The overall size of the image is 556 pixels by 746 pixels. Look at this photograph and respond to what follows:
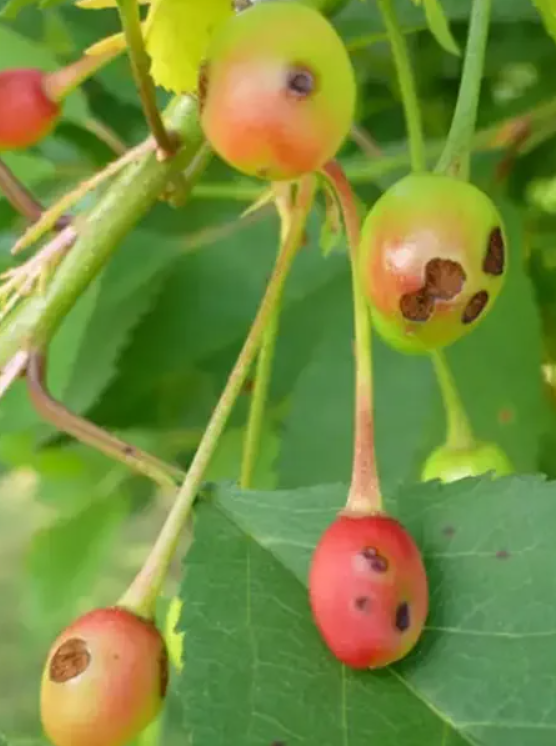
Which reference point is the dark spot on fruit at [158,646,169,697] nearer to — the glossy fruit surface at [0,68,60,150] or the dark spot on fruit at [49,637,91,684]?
the dark spot on fruit at [49,637,91,684]

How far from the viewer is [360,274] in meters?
0.38

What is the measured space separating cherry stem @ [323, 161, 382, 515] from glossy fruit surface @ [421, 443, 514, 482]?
10 centimetres

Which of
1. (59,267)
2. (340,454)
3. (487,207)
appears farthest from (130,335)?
(487,207)

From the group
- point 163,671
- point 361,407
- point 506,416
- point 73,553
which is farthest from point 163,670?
point 73,553

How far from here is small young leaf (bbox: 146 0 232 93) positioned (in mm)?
402

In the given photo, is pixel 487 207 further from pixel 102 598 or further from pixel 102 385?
pixel 102 598

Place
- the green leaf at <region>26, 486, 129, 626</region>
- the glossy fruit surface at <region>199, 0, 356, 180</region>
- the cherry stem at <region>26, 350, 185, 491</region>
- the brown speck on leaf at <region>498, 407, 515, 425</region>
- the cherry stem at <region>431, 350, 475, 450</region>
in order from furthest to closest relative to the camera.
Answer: the green leaf at <region>26, 486, 129, 626</region> → the brown speck on leaf at <region>498, 407, 515, 425</region> → the cherry stem at <region>431, 350, 475, 450</region> → the cherry stem at <region>26, 350, 185, 491</region> → the glossy fruit surface at <region>199, 0, 356, 180</region>

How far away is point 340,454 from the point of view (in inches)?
30.9

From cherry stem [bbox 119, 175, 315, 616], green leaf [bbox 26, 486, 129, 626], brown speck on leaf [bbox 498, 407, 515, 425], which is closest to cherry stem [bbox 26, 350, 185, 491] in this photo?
cherry stem [bbox 119, 175, 315, 616]

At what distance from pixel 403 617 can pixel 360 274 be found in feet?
0.33

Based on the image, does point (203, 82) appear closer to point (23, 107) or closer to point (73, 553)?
point (23, 107)

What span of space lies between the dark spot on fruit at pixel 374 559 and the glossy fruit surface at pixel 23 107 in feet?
0.64

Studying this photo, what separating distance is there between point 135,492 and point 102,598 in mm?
201

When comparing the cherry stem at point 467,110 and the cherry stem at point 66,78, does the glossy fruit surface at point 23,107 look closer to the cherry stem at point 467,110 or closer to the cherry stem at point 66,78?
the cherry stem at point 66,78
